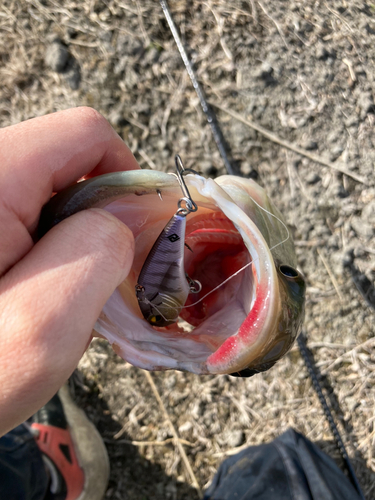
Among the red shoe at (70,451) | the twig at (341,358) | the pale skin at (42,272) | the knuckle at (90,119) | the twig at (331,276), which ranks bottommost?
the red shoe at (70,451)

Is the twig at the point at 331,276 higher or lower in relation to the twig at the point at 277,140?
lower

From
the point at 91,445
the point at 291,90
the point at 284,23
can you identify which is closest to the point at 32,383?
the point at 91,445

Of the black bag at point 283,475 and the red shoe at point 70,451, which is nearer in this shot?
the black bag at point 283,475

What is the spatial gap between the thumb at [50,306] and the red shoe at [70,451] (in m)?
2.06

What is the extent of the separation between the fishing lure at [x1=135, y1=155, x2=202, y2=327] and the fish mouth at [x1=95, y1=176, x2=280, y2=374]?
6 cm

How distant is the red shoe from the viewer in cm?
299

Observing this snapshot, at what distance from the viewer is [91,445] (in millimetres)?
3045

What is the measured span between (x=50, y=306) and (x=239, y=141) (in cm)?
244

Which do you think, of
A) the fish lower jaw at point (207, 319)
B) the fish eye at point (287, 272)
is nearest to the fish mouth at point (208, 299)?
the fish lower jaw at point (207, 319)

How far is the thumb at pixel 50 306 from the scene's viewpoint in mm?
1150

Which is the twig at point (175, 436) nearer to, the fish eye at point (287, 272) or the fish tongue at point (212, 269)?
the fish tongue at point (212, 269)

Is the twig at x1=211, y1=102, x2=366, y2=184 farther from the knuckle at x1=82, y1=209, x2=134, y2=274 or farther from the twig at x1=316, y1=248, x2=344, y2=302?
the knuckle at x1=82, y1=209, x2=134, y2=274

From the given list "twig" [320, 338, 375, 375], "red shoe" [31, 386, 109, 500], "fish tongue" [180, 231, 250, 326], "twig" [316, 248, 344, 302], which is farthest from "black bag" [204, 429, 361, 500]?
"fish tongue" [180, 231, 250, 326]

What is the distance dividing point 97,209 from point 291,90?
2459 mm
